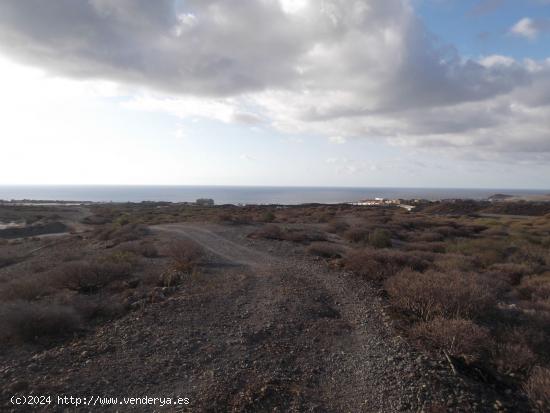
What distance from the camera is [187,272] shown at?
1292cm

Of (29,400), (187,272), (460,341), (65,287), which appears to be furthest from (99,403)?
(187,272)

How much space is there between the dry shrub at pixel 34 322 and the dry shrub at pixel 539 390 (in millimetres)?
7633

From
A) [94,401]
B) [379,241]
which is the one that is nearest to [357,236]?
[379,241]

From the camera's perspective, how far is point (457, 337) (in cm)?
671

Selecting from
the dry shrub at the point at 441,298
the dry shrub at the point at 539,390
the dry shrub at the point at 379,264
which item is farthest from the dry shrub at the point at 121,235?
the dry shrub at the point at 539,390

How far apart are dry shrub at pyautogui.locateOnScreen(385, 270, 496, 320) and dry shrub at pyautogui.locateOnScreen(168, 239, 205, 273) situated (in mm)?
7007

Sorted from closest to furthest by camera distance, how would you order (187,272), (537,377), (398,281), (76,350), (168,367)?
(537,377) → (168,367) → (76,350) → (398,281) → (187,272)

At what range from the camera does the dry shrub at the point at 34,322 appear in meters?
6.98

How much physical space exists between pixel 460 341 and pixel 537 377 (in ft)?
4.34

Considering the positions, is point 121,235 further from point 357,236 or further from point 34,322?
point 34,322

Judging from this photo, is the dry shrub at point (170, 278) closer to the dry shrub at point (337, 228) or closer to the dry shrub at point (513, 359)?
the dry shrub at point (513, 359)

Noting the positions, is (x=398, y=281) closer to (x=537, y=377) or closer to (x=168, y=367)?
(x=537, y=377)

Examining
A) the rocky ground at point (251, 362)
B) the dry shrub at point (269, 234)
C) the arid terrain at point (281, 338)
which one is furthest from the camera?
the dry shrub at point (269, 234)

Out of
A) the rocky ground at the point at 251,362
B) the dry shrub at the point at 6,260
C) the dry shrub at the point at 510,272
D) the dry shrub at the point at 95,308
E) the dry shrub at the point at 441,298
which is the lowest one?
the dry shrub at the point at 6,260
